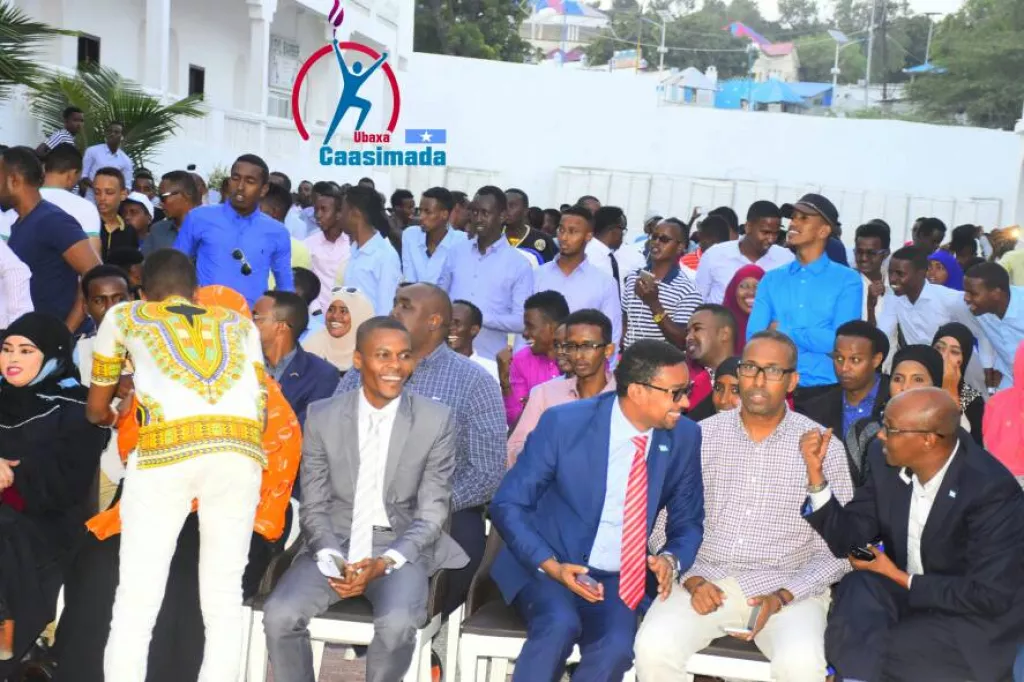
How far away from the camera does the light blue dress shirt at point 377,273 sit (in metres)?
8.96

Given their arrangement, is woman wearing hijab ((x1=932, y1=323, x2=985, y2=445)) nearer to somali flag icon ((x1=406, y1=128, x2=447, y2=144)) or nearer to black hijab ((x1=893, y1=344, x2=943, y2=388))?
black hijab ((x1=893, y1=344, x2=943, y2=388))

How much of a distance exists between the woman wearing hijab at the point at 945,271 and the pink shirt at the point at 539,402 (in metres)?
5.51

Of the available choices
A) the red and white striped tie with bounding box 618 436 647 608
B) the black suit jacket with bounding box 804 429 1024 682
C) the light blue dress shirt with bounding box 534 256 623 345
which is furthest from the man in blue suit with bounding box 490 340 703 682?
the light blue dress shirt with bounding box 534 256 623 345

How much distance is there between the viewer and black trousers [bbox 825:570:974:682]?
4723mm

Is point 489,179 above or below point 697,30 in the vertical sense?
below

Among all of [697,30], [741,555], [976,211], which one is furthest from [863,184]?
[697,30]

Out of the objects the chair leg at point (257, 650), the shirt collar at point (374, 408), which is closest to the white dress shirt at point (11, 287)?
the shirt collar at point (374, 408)

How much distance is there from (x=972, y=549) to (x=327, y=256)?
Result: 6.87 metres

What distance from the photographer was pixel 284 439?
5.36 meters

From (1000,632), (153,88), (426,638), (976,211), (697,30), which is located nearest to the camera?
(1000,632)

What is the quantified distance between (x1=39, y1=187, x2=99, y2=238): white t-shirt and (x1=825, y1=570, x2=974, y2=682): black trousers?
4.74 m

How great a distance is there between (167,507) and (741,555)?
2.12 m

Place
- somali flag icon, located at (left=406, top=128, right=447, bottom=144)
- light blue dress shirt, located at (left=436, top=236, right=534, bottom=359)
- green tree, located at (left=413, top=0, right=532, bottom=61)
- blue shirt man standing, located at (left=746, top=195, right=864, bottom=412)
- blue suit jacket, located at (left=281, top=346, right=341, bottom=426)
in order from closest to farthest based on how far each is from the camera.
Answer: blue suit jacket, located at (left=281, top=346, right=341, bottom=426) < blue shirt man standing, located at (left=746, top=195, right=864, bottom=412) < light blue dress shirt, located at (left=436, top=236, right=534, bottom=359) < somali flag icon, located at (left=406, top=128, right=447, bottom=144) < green tree, located at (left=413, top=0, right=532, bottom=61)

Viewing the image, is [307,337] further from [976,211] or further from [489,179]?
[976,211]
